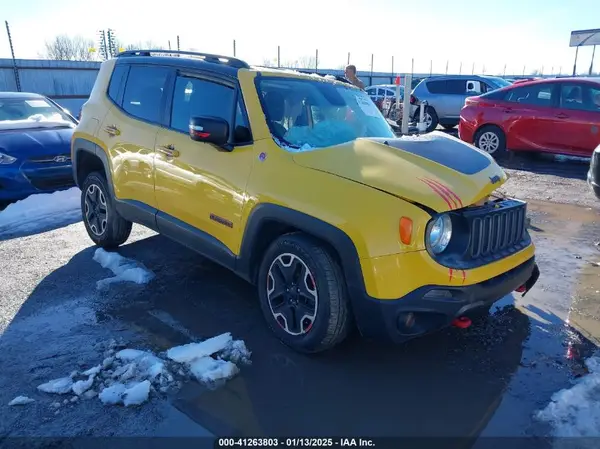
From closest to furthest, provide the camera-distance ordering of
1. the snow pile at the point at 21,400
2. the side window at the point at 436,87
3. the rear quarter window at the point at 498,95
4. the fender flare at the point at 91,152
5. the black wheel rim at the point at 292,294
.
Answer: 1. the snow pile at the point at 21,400
2. the black wheel rim at the point at 292,294
3. the fender flare at the point at 91,152
4. the rear quarter window at the point at 498,95
5. the side window at the point at 436,87

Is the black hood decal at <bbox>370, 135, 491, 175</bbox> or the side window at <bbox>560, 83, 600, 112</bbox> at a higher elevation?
the side window at <bbox>560, 83, 600, 112</bbox>

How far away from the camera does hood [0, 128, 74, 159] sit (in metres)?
6.54

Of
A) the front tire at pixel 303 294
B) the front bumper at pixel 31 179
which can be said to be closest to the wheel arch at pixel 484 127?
the front bumper at pixel 31 179

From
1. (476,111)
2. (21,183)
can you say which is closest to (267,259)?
(21,183)

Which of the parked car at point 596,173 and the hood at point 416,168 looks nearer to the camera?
the hood at point 416,168

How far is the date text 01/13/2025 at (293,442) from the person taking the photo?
8.09 feet

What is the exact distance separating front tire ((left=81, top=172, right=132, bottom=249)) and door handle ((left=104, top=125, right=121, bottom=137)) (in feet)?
1.74

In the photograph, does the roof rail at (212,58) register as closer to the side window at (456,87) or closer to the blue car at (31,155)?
the blue car at (31,155)

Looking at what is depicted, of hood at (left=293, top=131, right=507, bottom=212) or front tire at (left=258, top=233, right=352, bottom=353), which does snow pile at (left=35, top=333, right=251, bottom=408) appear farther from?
hood at (left=293, top=131, right=507, bottom=212)

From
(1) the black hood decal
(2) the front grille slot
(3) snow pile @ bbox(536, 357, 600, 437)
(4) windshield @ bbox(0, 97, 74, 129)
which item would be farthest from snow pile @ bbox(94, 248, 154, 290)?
(4) windshield @ bbox(0, 97, 74, 129)

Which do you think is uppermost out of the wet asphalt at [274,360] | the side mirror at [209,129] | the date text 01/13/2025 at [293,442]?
the side mirror at [209,129]

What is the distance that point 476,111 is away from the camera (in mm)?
10227

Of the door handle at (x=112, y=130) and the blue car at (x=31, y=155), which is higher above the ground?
the door handle at (x=112, y=130)

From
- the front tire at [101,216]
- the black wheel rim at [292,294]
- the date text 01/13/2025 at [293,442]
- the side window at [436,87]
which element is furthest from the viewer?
the side window at [436,87]
